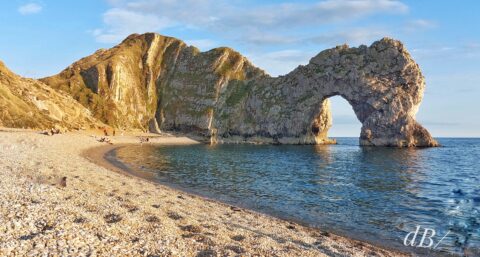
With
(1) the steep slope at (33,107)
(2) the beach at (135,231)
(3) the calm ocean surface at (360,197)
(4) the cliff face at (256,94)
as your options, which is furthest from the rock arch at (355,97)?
(2) the beach at (135,231)

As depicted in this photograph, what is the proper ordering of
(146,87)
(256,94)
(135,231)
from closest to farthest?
(135,231) → (256,94) → (146,87)

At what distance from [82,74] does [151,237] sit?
175m

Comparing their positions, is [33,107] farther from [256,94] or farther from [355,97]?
[355,97]

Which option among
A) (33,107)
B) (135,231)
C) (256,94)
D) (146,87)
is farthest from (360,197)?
(146,87)

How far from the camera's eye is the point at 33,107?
10025cm

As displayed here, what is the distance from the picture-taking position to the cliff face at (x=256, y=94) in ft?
404

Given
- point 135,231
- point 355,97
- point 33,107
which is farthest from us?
point 355,97

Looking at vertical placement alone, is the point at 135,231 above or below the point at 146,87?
below

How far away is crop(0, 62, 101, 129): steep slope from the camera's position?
88.8 m

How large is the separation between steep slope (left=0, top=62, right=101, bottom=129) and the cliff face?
33986 mm

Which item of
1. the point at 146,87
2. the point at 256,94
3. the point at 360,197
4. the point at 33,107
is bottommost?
the point at 360,197

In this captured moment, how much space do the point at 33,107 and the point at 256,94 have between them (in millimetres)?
91140

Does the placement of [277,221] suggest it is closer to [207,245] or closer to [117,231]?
[207,245]

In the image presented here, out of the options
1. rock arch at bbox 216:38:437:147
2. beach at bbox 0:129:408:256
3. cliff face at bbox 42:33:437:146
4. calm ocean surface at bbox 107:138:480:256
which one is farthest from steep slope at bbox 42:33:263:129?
beach at bbox 0:129:408:256
